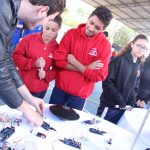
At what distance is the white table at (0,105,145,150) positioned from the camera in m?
1.34

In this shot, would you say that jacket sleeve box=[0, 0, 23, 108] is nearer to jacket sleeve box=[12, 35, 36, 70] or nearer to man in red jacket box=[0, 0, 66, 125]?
man in red jacket box=[0, 0, 66, 125]

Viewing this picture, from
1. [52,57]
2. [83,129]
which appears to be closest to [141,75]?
[52,57]

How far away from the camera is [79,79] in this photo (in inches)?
87.3

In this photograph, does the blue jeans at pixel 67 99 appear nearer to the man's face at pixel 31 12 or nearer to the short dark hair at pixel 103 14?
the short dark hair at pixel 103 14

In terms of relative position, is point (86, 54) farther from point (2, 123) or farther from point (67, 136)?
point (2, 123)

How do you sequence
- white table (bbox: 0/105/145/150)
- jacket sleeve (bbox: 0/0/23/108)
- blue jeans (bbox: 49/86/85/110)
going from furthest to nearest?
blue jeans (bbox: 49/86/85/110) < white table (bbox: 0/105/145/150) < jacket sleeve (bbox: 0/0/23/108)

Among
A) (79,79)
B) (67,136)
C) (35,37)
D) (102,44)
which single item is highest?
(102,44)

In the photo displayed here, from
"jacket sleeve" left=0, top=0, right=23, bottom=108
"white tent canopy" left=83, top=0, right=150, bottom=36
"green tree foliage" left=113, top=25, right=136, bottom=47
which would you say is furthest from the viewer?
"green tree foliage" left=113, top=25, right=136, bottom=47

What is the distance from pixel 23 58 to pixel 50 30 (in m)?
0.33

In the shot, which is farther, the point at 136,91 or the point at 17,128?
Answer: the point at 136,91

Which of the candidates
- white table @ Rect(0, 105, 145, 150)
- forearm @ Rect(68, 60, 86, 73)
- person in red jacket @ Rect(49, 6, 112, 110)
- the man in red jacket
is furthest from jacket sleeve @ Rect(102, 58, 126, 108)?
the man in red jacket

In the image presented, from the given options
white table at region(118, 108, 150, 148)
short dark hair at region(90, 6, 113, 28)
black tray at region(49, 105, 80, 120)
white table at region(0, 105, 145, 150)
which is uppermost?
short dark hair at region(90, 6, 113, 28)

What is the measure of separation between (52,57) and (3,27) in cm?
132

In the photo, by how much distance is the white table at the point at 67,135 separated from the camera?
4.40ft
